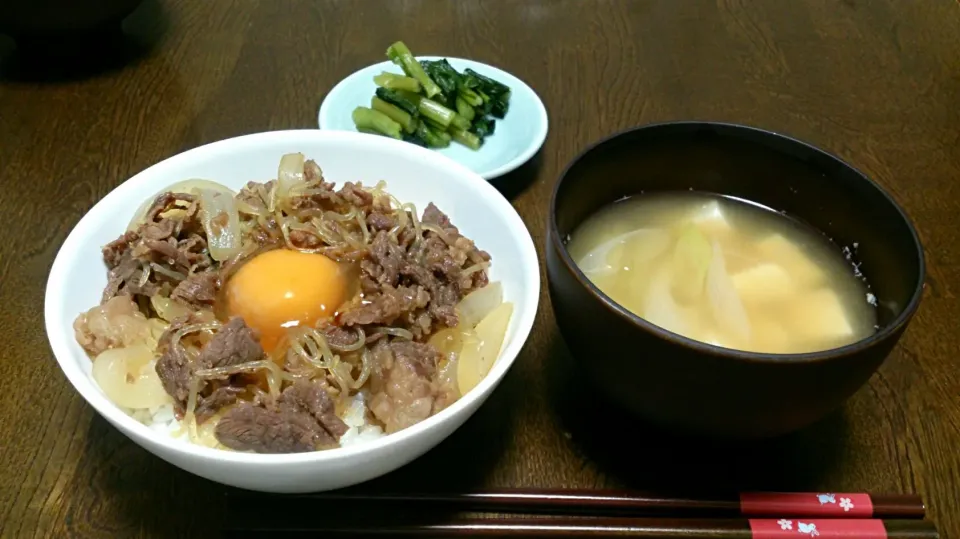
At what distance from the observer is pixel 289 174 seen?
1.78 meters

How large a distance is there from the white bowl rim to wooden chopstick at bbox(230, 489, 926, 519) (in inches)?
5.9

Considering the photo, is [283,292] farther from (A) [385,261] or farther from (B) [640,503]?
(B) [640,503]

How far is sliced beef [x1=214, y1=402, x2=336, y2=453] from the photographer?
1.29m

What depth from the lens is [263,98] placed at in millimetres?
2658

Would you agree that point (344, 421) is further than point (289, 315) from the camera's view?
No

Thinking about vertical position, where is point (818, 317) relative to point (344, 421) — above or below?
above

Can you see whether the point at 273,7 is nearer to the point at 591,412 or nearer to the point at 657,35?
the point at 657,35

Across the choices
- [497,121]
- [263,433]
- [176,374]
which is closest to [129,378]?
[176,374]

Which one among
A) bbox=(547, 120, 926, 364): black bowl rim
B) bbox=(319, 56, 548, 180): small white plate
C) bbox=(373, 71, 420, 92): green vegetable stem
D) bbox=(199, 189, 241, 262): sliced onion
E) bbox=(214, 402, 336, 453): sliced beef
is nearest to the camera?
bbox=(547, 120, 926, 364): black bowl rim

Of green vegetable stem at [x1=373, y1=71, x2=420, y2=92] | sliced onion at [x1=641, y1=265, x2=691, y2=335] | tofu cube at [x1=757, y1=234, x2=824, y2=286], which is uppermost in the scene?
sliced onion at [x1=641, y1=265, x2=691, y2=335]

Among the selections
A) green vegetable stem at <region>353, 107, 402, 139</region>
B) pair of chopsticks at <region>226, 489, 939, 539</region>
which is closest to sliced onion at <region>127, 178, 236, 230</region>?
pair of chopsticks at <region>226, 489, 939, 539</region>

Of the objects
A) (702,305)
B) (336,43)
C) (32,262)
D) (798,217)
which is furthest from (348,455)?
(336,43)

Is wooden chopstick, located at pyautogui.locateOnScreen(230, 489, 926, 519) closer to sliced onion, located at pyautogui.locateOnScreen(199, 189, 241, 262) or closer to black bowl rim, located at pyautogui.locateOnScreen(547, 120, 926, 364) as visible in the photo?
black bowl rim, located at pyautogui.locateOnScreen(547, 120, 926, 364)

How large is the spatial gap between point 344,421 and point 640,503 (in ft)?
1.89
